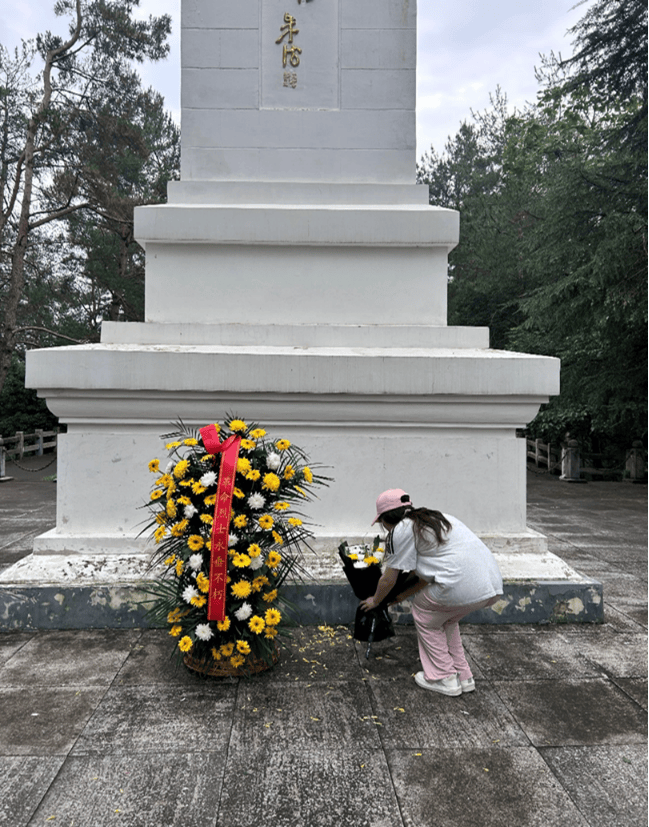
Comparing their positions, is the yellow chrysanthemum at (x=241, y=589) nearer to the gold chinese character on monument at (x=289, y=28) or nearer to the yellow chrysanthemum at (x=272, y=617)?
the yellow chrysanthemum at (x=272, y=617)

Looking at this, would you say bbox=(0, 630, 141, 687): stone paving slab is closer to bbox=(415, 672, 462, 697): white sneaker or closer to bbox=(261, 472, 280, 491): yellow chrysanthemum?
bbox=(261, 472, 280, 491): yellow chrysanthemum

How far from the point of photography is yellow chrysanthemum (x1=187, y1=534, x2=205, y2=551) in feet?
9.93

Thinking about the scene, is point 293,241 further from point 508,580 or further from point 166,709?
point 166,709

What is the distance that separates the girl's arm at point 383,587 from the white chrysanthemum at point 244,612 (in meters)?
0.63

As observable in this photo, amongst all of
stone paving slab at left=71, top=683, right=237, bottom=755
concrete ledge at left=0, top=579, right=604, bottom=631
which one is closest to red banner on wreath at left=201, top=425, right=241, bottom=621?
stone paving slab at left=71, top=683, right=237, bottom=755

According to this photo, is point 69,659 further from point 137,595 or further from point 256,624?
point 256,624

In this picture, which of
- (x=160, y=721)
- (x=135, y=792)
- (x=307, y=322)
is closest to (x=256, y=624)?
(x=160, y=721)

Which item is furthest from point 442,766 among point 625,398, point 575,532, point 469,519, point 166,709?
point 625,398

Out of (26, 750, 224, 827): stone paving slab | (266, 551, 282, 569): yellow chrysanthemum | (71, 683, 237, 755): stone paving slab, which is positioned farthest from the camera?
(266, 551, 282, 569): yellow chrysanthemum

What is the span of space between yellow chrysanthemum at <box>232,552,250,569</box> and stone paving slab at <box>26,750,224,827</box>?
0.83 meters

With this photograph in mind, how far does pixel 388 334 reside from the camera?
14.8 feet

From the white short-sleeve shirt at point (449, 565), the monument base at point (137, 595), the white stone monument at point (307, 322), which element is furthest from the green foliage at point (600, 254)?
the white short-sleeve shirt at point (449, 565)

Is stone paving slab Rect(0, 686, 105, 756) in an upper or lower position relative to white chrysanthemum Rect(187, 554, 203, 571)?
lower

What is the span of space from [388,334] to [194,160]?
2.05 metres
